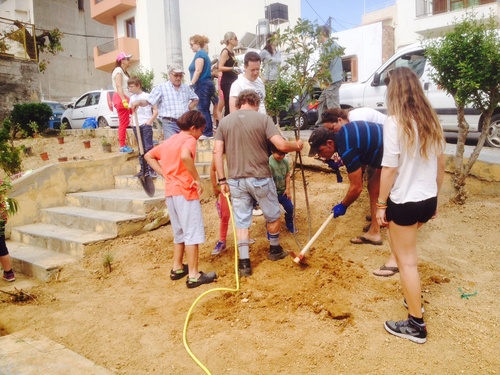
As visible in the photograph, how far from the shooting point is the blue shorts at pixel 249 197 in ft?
13.8

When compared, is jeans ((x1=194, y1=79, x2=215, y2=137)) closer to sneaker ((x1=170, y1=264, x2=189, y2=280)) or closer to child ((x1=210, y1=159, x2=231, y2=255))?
child ((x1=210, y1=159, x2=231, y2=255))

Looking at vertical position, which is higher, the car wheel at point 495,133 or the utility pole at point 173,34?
the utility pole at point 173,34

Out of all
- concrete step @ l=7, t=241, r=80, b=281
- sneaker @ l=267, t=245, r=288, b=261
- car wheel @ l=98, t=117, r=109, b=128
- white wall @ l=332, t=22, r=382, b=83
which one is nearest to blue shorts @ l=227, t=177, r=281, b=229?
sneaker @ l=267, t=245, r=288, b=261

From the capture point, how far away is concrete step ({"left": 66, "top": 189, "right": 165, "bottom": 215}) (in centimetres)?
607

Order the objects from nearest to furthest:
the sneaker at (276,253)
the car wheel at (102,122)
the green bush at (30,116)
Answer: the sneaker at (276,253) → the green bush at (30,116) → the car wheel at (102,122)

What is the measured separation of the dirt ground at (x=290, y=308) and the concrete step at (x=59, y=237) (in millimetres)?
193

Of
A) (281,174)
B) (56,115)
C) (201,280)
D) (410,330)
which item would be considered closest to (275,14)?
(56,115)

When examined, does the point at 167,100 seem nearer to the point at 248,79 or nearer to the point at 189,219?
the point at 248,79

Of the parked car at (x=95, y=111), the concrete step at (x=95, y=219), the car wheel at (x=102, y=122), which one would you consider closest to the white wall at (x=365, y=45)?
the parked car at (x=95, y=111)

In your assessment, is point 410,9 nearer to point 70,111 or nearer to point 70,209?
point 70,111

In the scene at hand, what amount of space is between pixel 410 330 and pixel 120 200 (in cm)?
453

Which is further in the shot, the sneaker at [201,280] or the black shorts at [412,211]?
the sneaker at [201,280]

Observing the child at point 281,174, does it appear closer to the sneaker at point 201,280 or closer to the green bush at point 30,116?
the sneaker at point 201,280

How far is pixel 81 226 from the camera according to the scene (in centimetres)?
621
